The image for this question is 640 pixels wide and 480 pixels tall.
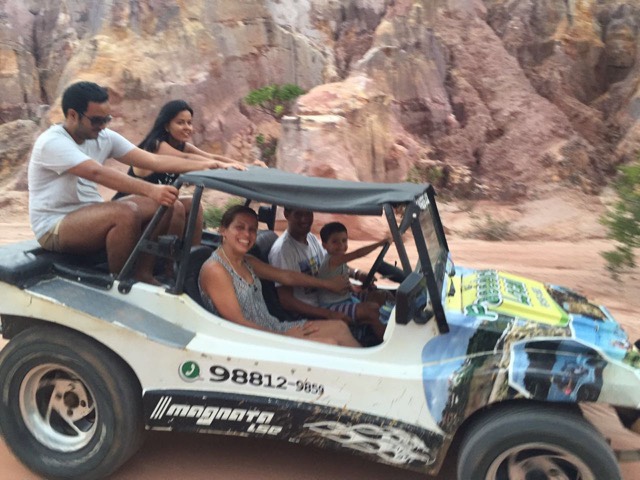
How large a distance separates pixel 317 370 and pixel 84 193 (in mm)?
1729

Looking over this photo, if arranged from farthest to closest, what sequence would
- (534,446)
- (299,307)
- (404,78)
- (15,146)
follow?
(15,146) → (404,78) → (299,307) → (534,446)

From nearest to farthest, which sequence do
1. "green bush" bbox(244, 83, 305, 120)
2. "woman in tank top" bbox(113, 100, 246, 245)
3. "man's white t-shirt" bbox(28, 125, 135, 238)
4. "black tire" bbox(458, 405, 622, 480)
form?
"black tire" bbox(458, 405, 622, 480) < "man's white t-shirt" bbox(28, 125, 135, 238) < "woman in tank top" bbox(113, 100, 246, 245) < "green bush" bbox(244, 83, 305, 120)

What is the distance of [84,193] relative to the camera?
349cm

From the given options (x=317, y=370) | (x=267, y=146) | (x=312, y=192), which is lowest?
(x=267, y=146)

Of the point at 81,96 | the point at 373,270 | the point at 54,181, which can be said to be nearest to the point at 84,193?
the point at 54,181

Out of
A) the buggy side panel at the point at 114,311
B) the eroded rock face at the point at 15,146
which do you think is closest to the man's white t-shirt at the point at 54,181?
the buggy side panel at the point at 114,311

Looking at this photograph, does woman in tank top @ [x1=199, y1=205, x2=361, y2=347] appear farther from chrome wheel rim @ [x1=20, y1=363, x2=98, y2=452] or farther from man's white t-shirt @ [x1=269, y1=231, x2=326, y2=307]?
chrome wheel rim @ [x1=20, y1=363, x2=98, y2=452]

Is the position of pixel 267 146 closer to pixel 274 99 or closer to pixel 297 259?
pixel 274 99

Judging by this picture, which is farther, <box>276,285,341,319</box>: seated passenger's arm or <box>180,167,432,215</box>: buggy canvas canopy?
<box>276,285,341,319</box>: seated passenger's arm

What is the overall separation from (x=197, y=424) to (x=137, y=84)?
35.9ft

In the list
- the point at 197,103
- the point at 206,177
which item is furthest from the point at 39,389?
the point at 197,103

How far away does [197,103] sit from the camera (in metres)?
12.7

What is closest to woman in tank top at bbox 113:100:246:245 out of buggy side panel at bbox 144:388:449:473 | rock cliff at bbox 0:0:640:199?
buggy side panel at bbox 144:388:449:473

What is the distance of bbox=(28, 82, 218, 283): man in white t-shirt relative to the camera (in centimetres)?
313
